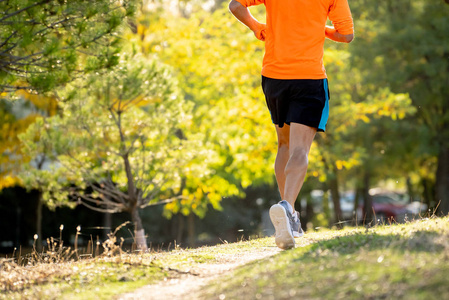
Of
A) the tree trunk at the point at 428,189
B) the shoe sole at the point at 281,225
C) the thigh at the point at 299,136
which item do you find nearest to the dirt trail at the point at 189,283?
the shoe sole at the point at 281,225

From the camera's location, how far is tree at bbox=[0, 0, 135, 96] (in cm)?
580

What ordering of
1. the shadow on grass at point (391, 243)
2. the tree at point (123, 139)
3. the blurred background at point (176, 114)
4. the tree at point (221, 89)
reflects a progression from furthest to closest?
the tree at point (221, 89), the tree at point (123, 139), the blurred background at point (176, 114), the shadow on grass at point (391, 243)

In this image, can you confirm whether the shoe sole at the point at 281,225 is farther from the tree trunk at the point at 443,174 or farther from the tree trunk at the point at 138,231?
the tree trunk at the point at 443,174

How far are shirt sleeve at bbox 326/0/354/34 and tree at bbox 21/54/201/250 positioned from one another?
6145 mm

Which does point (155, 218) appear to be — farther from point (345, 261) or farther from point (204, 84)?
point (345, 261)

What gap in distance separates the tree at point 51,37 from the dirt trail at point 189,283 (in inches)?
106

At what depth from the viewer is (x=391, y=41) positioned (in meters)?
18.5

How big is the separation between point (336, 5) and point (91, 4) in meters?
2.88

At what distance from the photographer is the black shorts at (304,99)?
4395mm

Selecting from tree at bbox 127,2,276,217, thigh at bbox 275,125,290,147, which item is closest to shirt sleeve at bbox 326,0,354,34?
thigh at bbox 275,125,290,147

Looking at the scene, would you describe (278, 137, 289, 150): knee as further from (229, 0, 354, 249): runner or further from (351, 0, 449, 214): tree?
(351, 0, 449, 214): tree

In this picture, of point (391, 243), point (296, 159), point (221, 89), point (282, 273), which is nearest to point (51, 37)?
point (296, 159)

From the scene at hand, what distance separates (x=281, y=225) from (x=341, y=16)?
174 cm

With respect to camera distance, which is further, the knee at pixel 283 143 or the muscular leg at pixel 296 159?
the knee at pixel 283 143
